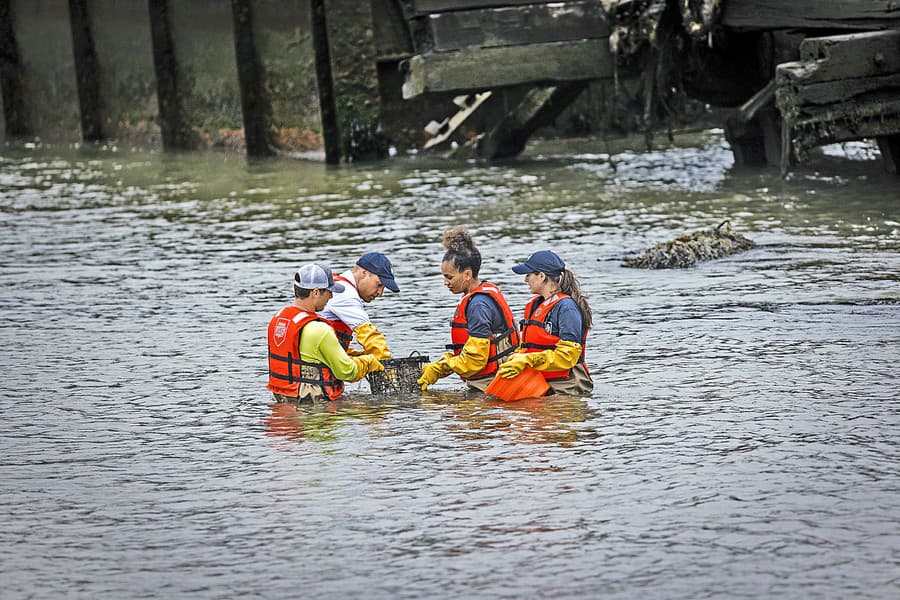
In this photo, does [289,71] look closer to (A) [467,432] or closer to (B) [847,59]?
(B) [847,59]

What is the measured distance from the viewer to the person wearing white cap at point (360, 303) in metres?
8.29

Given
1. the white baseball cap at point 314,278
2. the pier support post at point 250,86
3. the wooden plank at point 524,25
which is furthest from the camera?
the pier support post at point 250,86

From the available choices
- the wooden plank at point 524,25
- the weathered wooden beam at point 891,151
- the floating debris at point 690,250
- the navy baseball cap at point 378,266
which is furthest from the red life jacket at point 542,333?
the wooden plank at point 524,25

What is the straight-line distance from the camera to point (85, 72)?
28188 mm

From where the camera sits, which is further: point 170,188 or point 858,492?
point 170,188

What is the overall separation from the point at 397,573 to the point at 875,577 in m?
1.80

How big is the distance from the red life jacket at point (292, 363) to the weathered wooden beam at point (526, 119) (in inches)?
470

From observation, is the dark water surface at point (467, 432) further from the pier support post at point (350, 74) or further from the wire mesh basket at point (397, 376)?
the pier support post at point (350, 74)

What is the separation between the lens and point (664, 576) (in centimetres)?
543

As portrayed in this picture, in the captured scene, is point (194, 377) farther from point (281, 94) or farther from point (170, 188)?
point (281, 94)

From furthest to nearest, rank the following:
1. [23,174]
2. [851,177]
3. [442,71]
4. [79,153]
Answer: [79,153] → [23,174] → [442,71] → [851,177]

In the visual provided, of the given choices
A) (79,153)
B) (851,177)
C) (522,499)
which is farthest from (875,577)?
(79,153)

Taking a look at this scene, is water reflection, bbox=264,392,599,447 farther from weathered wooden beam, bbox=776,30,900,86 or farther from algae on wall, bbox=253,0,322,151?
algae on wall, bbox=253,0,322,151

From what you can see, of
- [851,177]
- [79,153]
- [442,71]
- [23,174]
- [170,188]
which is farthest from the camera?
[79,153]
